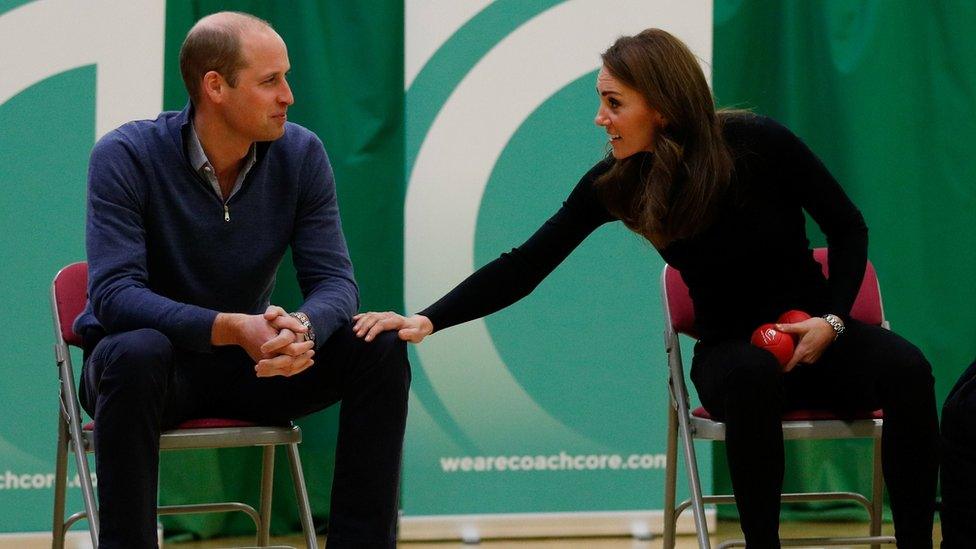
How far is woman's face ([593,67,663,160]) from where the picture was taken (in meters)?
2.86

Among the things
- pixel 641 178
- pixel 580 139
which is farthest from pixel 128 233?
pixel 580 139

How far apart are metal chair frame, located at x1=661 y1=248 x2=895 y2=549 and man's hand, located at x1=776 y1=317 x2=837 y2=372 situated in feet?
0.51

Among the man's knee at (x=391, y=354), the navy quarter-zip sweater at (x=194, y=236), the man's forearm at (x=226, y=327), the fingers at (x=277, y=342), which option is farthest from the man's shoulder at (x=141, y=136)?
the man's knee at (x=391, y=354)

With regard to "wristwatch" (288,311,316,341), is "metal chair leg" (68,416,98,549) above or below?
below

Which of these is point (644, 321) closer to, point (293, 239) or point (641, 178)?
point (641, 178)

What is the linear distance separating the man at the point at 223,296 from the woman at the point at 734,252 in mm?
171

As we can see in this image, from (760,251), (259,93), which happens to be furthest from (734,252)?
(259,93)

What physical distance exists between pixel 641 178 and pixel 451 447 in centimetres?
153

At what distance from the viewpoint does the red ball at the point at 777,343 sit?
272cm

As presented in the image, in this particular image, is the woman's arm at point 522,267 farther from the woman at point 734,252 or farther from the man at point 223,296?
the man at point 223,296

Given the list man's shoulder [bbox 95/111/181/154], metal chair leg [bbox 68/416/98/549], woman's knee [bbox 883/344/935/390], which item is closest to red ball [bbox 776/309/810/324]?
woman's knee [bbox 883/344/935/390]

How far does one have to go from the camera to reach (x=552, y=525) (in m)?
4.13

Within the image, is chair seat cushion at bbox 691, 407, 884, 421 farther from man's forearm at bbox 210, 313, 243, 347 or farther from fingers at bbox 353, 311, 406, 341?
man's forearm at bbox 210, 313, 243, 347

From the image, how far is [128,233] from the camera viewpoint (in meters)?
2.71
